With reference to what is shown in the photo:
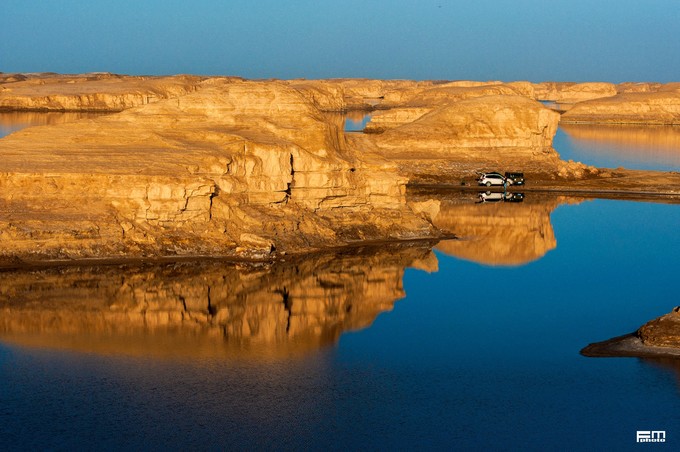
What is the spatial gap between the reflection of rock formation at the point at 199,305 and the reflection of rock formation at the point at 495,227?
6.06 meters

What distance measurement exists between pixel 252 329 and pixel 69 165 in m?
13.8

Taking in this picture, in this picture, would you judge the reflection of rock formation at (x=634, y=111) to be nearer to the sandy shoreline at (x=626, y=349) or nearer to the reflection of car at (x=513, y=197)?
the reflection of car at (x=513, y=197)

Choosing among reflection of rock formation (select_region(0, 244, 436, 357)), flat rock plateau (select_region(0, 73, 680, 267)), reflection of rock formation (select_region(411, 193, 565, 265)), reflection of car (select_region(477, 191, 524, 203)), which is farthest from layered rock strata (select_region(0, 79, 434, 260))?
reflection of car (select_region(477, 191, 524, 203))

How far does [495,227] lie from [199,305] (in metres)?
23.3

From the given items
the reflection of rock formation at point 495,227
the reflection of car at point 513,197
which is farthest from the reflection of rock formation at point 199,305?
the reflection of car at point 513,197

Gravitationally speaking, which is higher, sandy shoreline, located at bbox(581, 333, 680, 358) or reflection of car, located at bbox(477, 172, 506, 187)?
reflection of car, located at bbox(477, 172, 506, 187)

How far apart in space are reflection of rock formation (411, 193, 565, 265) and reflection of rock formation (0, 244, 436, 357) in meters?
6.06

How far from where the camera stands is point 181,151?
4638 centimetres

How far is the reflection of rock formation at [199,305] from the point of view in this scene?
105 feet

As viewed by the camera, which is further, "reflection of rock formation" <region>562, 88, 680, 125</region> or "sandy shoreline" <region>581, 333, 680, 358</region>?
"reflection of rock formation" <region>562, 88, 680, 125</region>

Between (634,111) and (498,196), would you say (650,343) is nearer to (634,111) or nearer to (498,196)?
(498,196)

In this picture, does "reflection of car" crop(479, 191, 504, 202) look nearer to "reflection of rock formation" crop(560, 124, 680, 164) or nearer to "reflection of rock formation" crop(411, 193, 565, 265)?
"reflection of rock formation" crop(411, 193, 565, 265)

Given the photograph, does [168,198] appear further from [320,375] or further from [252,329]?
[320,375]

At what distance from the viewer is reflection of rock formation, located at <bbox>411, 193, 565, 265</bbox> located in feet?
159
